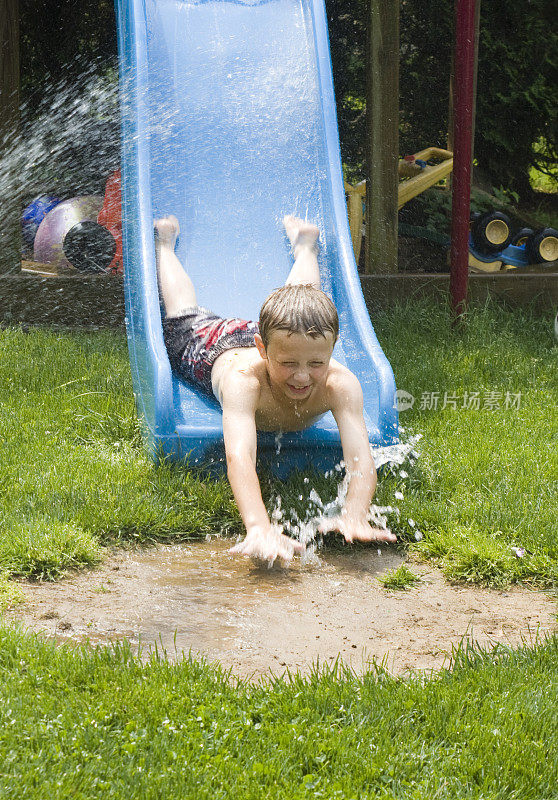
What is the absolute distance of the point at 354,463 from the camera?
2.79 metres

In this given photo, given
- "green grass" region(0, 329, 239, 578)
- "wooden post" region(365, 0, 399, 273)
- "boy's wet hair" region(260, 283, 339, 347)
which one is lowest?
"green grass" region(0, 329, 239, 578)

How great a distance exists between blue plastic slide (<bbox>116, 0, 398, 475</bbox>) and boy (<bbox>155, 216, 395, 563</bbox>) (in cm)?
16

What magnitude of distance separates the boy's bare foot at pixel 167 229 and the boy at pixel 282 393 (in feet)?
2.50

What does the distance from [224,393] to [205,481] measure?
0.94ft

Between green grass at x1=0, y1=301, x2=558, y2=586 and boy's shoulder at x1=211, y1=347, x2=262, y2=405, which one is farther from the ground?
boy's shoulder at x1=211, y1=347, x2=262, y2=405

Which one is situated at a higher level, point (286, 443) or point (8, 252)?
point (8, 252)

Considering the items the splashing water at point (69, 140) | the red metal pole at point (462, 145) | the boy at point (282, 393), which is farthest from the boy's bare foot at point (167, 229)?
the splashing water at point (69, 140)

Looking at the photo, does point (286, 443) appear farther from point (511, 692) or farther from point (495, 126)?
point (495, 126)

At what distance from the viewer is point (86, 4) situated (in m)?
7.46

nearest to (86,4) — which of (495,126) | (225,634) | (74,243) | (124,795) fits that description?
(74,243)

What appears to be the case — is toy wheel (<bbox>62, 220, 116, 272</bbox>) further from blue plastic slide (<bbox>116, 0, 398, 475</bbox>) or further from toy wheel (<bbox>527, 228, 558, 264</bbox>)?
toy wheel (<bbox>527, 228, 558, 264</bbox>)

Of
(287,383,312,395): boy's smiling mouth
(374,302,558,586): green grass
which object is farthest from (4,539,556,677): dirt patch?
(287,383,312,395): boy's smiling mouth

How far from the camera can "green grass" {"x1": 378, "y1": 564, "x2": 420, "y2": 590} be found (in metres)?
2.43

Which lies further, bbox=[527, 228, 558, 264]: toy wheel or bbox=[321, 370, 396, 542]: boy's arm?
bbox=[527, 228, 558, 264]: toy wheel
